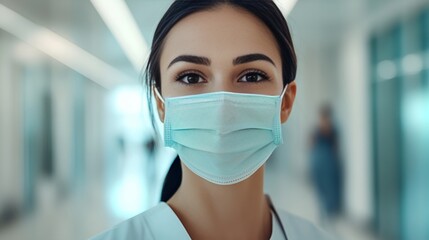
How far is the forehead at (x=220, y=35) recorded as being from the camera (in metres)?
0.78

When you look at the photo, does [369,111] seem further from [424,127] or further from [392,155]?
[424,127]

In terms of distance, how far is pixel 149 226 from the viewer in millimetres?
821

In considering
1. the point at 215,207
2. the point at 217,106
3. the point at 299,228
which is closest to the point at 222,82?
the point at 217,106

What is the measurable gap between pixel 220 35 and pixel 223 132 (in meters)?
0.19

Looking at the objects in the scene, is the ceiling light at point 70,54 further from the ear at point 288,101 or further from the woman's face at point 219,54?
the ear at point 288,101

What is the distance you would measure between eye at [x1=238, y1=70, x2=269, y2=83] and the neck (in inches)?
8.2

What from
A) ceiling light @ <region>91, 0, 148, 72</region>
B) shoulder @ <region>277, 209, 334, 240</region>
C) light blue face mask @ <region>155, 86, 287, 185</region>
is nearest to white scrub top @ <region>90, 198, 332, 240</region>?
shoulder @ <region>277, 209, 334, 240</region>

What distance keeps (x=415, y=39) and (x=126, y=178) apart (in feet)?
9.07

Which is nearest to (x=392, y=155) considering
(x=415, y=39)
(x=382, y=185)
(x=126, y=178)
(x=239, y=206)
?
(x=382, y=185)

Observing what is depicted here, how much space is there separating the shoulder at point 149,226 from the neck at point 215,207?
35 mm

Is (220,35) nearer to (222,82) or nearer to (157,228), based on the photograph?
(222,82)

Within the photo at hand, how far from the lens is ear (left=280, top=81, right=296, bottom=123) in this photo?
90 centimetres

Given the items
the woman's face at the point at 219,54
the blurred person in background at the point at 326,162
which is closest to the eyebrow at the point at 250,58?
the woman's face at the point at 219,54

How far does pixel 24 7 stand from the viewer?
41.6 inches
